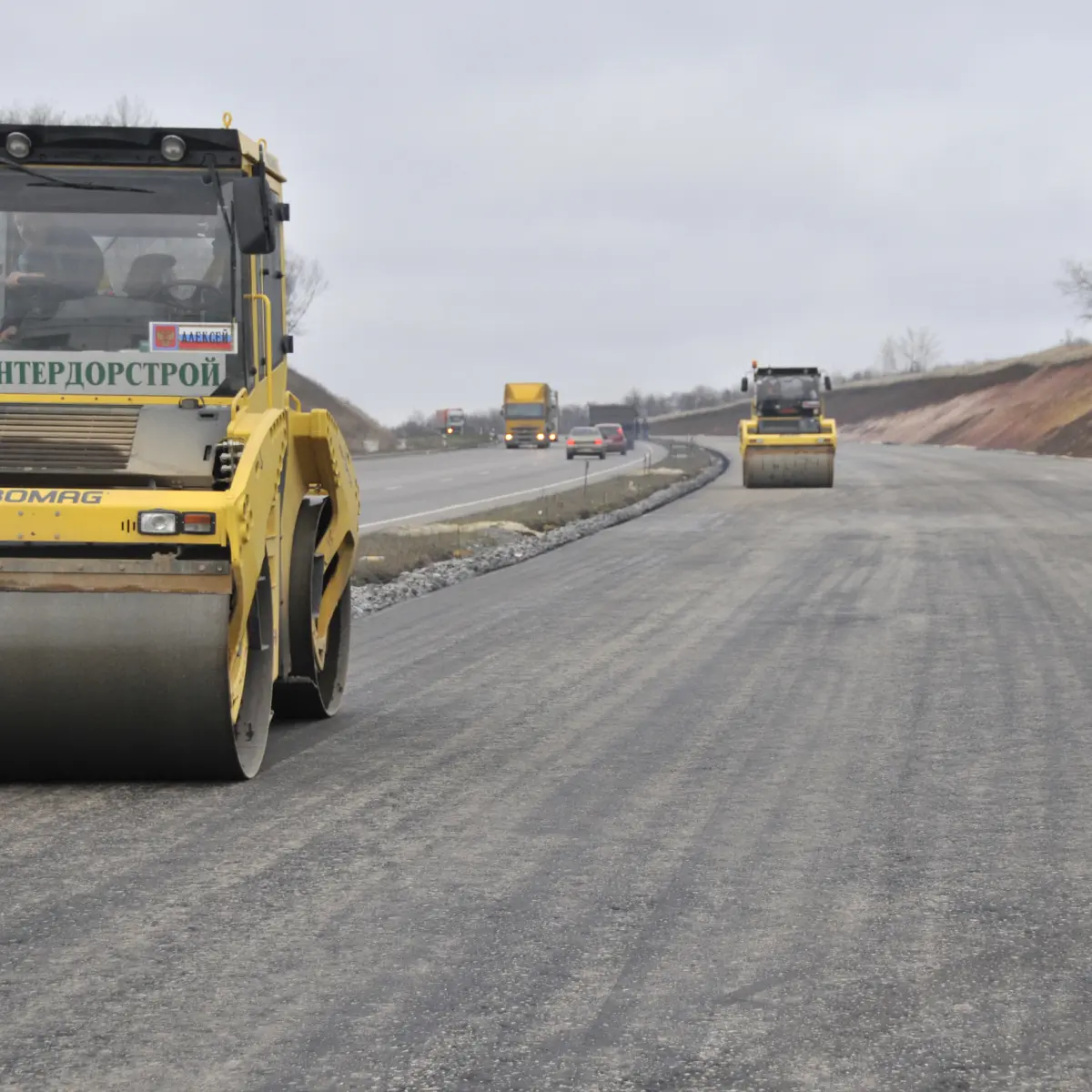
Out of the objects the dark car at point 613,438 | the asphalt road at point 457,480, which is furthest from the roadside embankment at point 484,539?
the dark car at point 613,438

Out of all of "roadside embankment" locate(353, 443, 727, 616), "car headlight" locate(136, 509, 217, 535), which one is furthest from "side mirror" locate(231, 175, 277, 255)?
"roadside embankment" locate(353, 443, 727, 616)

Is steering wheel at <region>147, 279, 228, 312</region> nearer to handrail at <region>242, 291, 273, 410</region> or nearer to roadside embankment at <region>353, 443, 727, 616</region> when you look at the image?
handrail at <region>242, 291, 273, 410</region>

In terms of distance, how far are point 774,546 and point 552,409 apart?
228ft

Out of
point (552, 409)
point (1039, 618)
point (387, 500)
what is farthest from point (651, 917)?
point (552, 409)

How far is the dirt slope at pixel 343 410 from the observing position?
108812mm

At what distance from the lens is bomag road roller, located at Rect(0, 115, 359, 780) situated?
24.9 feet

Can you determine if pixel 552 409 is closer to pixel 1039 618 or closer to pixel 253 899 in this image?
pixel 1039 618

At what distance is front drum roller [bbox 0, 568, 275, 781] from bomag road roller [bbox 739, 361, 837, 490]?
3364 cm

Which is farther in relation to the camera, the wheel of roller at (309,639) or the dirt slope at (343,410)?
the dirt slope at (343,410)

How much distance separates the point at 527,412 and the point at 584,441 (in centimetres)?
2009

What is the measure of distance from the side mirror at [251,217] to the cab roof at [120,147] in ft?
2.08

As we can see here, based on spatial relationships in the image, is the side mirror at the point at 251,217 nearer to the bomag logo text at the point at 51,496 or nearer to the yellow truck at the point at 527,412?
the bomag logo text at the point at 51,496

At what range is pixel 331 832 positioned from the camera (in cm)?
736

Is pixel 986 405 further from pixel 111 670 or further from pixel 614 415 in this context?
pixel 111 670
